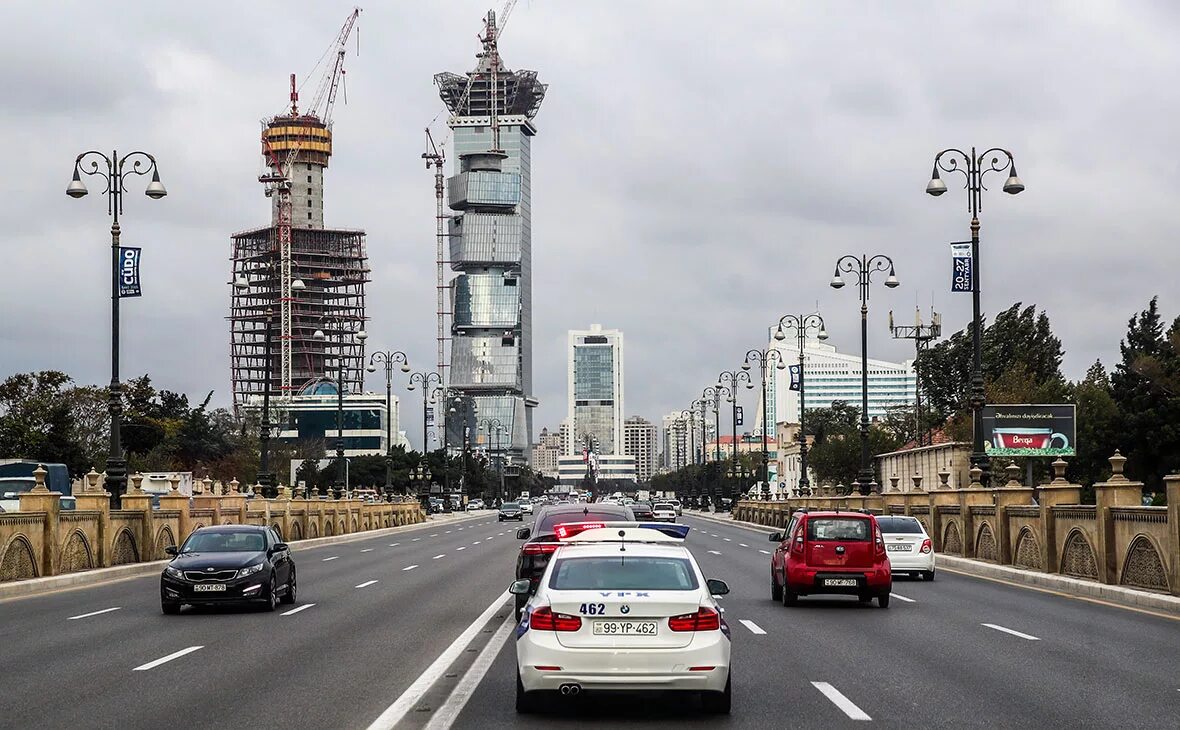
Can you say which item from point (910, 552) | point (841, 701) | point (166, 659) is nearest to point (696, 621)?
point (841, 701)

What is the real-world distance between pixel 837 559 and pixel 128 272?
24.4m

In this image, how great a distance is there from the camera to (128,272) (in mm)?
40156

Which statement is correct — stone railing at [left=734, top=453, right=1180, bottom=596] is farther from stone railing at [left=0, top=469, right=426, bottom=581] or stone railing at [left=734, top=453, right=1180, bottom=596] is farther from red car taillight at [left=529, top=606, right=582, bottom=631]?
stone railing at [left=0, top=469, right=426, bottom=581]

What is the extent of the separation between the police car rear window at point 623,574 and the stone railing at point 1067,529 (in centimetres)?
1439

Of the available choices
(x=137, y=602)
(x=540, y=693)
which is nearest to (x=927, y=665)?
(x=540, y=693)

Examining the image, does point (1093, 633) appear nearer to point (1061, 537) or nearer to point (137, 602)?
point (1061, 537)

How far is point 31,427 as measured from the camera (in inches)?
3474

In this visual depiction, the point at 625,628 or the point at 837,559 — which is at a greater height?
the point at 625,628

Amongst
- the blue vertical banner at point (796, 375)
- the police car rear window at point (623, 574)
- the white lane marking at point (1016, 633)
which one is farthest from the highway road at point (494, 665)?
the blue vertical banner at point (796, 375)

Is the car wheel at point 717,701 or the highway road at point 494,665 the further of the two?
the highway road at point 494,665

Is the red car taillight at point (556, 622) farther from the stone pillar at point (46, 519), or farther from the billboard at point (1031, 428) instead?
the billboard at point (1031, 428)

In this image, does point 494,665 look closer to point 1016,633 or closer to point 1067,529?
point 1016,633

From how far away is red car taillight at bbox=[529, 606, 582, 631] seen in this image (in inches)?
434

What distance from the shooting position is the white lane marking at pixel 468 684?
11145 millimetres
